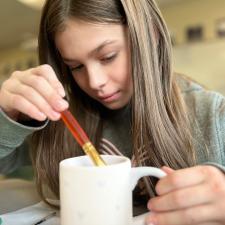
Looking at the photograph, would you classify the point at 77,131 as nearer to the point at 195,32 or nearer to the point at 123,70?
the point at 123,70

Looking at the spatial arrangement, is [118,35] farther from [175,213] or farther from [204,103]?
[175,213]

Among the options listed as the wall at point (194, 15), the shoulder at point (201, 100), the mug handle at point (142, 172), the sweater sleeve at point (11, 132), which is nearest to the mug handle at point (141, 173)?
the mug handle at point (142, 172)

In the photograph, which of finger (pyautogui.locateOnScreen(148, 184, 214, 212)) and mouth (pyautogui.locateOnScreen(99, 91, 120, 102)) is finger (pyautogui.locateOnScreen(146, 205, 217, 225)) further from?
mouth (pyautogui.locateOnScreen(99, 91, 120, 102))

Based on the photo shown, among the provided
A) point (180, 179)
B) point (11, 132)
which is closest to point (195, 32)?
point (11, 132)

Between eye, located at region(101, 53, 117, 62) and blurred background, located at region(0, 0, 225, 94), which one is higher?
eye, located at region(101, 53, 117, 62)

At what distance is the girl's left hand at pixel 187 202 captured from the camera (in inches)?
16.6

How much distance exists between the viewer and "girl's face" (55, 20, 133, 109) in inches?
24.9

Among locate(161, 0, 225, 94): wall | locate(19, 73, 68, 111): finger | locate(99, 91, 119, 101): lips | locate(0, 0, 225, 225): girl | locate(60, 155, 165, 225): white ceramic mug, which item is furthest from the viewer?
locate(161, 0, 225, 94): wall

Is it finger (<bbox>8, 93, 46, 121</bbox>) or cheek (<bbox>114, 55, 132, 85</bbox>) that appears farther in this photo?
cheek (<bbox>114, 55, 132, 85</bbox>)

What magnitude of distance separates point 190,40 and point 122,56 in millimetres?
3214

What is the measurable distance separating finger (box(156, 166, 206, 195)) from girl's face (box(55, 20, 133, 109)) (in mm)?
283

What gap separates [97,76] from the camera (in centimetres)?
65

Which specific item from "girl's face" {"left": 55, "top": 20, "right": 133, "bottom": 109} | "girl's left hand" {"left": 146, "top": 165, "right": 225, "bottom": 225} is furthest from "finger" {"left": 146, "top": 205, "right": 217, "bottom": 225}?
"girl's face" {"left": 55, "top": 20, "right": 133, "bottom": 109}

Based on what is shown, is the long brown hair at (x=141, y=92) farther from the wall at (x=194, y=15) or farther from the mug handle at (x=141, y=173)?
the wall at (x=194, y=15)
